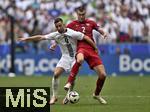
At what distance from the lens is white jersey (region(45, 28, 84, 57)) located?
1789 cm

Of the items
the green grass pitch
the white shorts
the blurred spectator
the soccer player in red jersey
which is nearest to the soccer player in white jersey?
the white shorts

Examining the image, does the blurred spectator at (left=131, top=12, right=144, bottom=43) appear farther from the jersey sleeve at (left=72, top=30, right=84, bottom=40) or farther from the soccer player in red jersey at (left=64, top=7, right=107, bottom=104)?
the jersey sleeve at (left=72, top=30, right=84, bottom=40)

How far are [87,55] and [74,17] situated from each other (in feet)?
54.7

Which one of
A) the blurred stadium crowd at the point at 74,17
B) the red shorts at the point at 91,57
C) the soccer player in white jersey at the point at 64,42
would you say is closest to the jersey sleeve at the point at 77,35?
the soccer player in white jersey at the point at 64,42

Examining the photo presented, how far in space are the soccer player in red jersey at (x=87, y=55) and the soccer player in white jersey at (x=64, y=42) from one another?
19cm

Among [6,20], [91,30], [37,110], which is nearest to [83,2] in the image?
[6,20]

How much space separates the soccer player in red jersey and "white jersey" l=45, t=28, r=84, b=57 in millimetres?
182

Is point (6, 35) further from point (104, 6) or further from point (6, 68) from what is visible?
point (104, 6)

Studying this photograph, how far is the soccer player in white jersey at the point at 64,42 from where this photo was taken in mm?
17859

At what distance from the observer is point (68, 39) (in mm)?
18094

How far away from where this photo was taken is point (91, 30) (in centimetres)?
1853

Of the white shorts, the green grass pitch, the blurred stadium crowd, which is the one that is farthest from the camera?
the blurred stadium crowd

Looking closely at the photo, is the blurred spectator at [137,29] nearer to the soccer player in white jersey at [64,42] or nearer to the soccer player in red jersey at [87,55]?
the soccer player in red jersey at [87,55]

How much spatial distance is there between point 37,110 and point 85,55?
14.5ft
